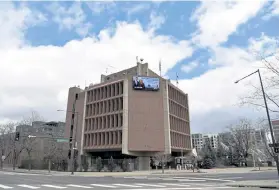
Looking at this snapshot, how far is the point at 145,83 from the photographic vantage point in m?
65.4

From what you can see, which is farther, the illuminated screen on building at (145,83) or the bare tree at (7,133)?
the bare tree at (7,133)

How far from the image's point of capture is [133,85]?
2542 inches

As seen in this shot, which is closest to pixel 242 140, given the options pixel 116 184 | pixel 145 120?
pixel 145 120

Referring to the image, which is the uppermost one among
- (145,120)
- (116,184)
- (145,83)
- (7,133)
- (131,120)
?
(145,83)

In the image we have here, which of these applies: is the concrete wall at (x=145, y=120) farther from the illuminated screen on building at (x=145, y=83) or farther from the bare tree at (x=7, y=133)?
the bare tree at (x=7, y=133)

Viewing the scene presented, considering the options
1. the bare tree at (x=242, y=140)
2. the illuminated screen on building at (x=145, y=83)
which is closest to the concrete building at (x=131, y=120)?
the illuminated screen on building at (x=145, y=83)

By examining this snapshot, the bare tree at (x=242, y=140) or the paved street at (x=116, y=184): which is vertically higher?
the bare tree at (x=242, y=140)

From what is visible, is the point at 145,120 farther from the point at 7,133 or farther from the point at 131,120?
the point at 7,133

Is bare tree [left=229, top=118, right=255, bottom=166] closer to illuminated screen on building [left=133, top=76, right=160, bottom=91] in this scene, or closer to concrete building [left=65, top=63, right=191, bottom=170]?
concrete building [left=65, top=63, right=191, bottom=170]

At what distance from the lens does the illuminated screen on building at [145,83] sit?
64750 mm

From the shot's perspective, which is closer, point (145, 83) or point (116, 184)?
point (116, 184)

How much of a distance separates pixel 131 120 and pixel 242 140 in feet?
107

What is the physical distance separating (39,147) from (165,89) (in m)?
48.7

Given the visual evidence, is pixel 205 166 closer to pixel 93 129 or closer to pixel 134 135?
pixel 134 135
